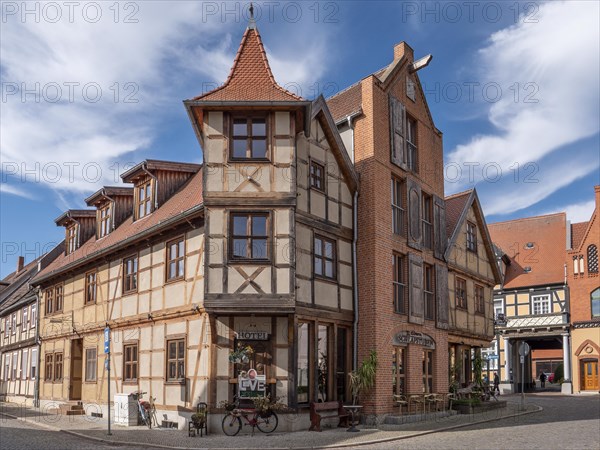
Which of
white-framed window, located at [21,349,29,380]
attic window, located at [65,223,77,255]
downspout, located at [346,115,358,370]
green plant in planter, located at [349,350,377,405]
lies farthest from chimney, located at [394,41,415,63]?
white-framed window, located at [21,349,29,380]

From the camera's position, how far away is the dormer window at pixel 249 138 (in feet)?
63.8

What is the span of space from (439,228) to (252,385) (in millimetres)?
11102

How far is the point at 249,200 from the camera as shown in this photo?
19.0 m

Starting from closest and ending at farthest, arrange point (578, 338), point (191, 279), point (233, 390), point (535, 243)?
point (233, 390) < point (191, 279) < point (578, 338) < point (535, 243)

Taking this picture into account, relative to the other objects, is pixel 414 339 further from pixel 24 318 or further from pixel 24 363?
pixel 24 318

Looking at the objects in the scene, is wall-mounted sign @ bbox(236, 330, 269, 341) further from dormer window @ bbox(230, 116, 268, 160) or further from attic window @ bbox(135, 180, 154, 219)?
attic window @ bbox(135, 180, 154, 219)

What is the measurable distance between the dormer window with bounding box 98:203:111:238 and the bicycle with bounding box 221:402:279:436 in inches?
485

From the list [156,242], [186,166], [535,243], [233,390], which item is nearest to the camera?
[233,390]

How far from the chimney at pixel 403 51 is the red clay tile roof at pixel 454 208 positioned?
705 centimetres

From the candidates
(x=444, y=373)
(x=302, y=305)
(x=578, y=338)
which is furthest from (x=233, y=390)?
(x=578, y=338)

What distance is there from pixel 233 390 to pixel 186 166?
9530 millimetres

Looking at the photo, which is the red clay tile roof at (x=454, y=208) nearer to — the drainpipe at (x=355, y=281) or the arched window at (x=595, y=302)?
the drainpipe at (x=355, y=281)

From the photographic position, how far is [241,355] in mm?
18500

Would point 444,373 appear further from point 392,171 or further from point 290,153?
point 290,153
